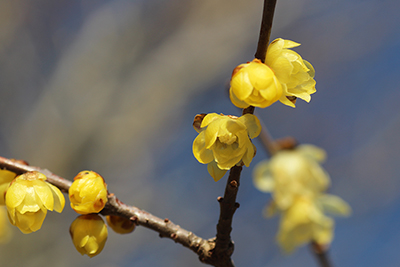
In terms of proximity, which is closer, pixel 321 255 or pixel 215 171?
pixel 215 171

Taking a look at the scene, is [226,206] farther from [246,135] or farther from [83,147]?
[83,147]

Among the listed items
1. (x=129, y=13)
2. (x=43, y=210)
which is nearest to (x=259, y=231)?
(x=129, y=13)

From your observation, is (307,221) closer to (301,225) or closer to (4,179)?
(301,225)

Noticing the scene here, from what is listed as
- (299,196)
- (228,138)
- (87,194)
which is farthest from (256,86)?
(299,196)

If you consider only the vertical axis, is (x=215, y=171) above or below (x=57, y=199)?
above

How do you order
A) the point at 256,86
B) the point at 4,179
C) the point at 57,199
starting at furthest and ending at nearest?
1. the point at 4,179
2. the point at 57,199
3. the point at 256,86

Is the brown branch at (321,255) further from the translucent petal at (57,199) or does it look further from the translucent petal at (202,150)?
the translucent petal at (57,199)
